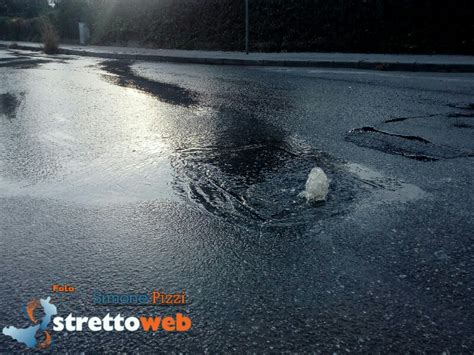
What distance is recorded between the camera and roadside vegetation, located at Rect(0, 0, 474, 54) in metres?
12.6

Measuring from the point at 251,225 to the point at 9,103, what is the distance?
5.97m

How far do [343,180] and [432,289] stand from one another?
1.45 metres

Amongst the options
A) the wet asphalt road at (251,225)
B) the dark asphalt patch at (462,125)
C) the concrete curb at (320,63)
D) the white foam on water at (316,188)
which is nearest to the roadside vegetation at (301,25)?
the concrete curb at (320,63)

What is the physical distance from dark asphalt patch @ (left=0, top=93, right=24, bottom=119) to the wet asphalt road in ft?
1.41

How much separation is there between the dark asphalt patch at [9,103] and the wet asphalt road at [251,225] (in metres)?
→ 0.43

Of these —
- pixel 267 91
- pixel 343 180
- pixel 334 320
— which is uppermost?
pixel 267 91

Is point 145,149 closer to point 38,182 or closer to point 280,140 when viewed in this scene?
point 38,182

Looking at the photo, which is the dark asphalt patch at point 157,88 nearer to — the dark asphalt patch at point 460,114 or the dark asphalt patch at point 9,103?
the dark asphalt patch at point 9,103

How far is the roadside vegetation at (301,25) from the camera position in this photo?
12.6m

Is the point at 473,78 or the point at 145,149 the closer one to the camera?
the point at 145,149

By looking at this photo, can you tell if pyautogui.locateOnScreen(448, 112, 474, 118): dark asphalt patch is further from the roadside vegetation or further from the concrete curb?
the roadside vegetation

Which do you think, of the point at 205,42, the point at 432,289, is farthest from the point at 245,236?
the point at 205,42

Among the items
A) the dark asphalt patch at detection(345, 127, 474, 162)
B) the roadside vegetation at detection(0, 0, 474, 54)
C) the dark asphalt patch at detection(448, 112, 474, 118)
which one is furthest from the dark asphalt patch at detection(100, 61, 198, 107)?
the roadside vegetation at detection(0, 0, 474, 54)

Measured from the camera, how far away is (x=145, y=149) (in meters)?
4.38
